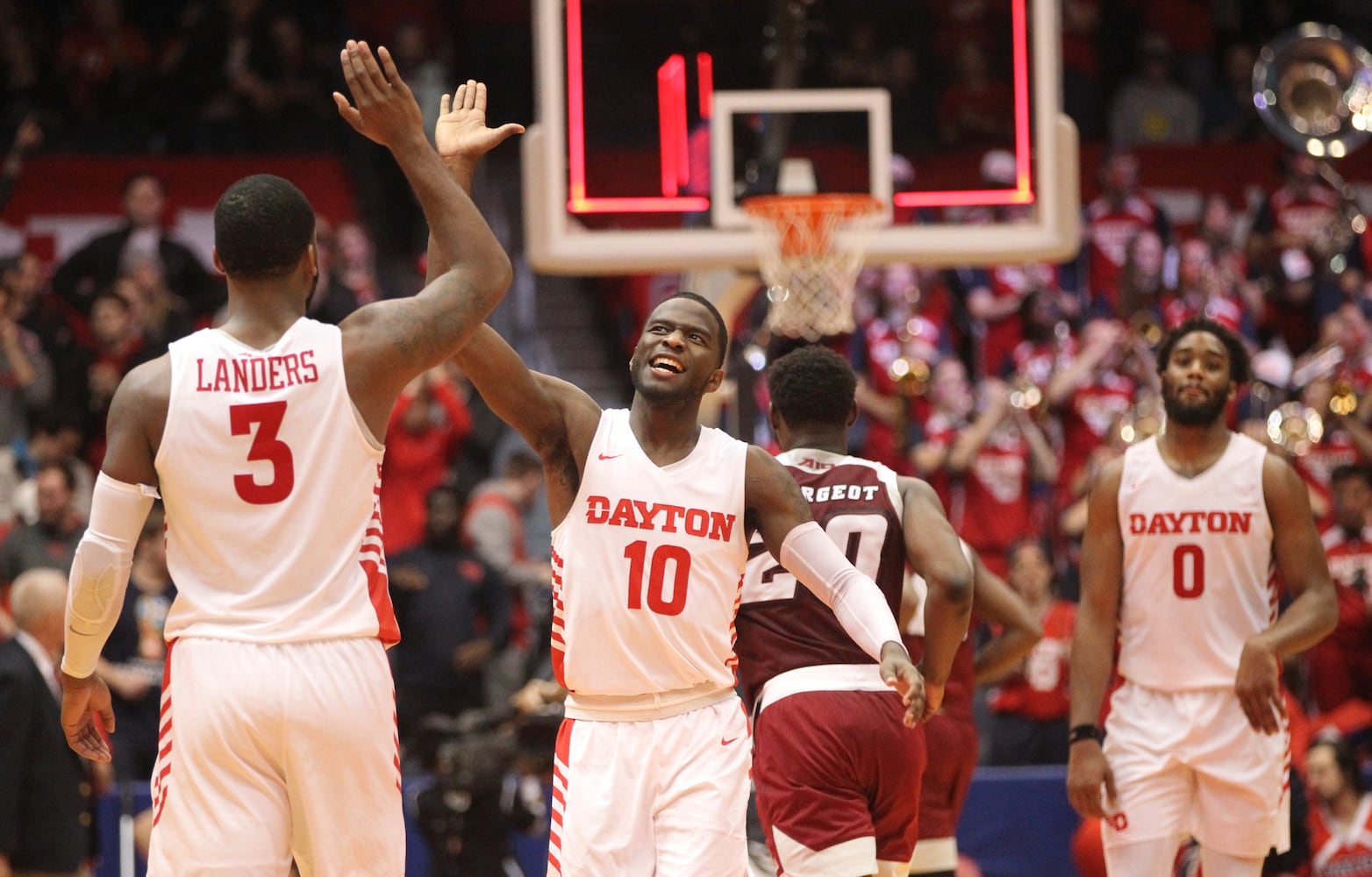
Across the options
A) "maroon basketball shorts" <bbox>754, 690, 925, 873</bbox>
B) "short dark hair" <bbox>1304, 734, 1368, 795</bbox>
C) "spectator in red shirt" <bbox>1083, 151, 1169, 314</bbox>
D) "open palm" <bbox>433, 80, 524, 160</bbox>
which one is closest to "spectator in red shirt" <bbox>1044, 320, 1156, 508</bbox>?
"spectator in red shirt" <bbox>1083, 151, 1169, 314</bbox>

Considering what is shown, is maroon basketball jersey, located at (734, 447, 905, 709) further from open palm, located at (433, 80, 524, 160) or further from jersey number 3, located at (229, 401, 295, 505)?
jersey number 3, located at (229, 401, 295, 505)

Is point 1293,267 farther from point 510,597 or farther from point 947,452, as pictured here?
point 510,597

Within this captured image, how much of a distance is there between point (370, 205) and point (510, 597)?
5.26 m

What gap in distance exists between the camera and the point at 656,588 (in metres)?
5.32

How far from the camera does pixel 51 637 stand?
8.75 meters

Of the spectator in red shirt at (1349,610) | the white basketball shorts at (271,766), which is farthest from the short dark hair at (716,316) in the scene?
the spectator in red shirt at (1349,610)

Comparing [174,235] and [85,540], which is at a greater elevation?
[174,235]

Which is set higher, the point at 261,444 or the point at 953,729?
the point at 261,444

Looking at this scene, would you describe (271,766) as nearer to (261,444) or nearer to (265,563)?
(265,563)

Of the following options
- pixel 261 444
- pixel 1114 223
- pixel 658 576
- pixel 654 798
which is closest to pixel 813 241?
pixel 658 576

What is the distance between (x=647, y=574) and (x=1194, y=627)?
104 inches


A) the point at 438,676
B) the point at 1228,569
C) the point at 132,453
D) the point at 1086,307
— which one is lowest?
the point at 438,676

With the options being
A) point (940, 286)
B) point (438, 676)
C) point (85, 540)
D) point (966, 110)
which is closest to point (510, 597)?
point (438, 676)

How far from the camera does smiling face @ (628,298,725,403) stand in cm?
541
